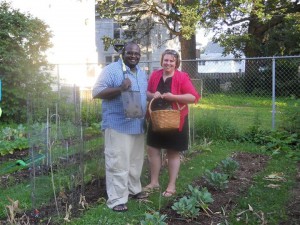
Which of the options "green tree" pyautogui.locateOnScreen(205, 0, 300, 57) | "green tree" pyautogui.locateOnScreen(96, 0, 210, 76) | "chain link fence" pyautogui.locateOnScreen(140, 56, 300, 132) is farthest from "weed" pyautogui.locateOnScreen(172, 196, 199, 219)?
"green tree" pyautogui.locateOnScreen(205, 0, 300, 57)

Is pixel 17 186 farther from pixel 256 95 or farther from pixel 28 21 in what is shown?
pixel 256 95

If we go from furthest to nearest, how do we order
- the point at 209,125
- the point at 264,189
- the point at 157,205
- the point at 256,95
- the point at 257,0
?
the point at 257,0
the point at 256,95
the point at 209,125
the point at 264,189
the point at 157,205

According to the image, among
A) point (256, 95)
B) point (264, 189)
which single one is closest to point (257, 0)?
point (256, 95)

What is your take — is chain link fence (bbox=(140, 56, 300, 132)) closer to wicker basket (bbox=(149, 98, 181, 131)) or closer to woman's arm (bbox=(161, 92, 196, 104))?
woman's arm (bbox=(161, 92, 196, 104))

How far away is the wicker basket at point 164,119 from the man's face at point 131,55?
1.56 feet

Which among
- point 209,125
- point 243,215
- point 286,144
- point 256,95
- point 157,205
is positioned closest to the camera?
point 243,215

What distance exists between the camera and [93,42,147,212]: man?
156 inches

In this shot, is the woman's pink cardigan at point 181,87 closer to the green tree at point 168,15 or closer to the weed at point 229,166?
the weed at point 229,166

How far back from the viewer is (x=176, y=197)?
452 centimetres

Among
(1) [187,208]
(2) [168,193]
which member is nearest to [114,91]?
(1) [187,208]

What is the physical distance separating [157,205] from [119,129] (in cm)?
98

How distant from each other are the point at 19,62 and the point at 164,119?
277 inches

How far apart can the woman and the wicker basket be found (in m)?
0.18

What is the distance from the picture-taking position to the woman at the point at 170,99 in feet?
14.3
